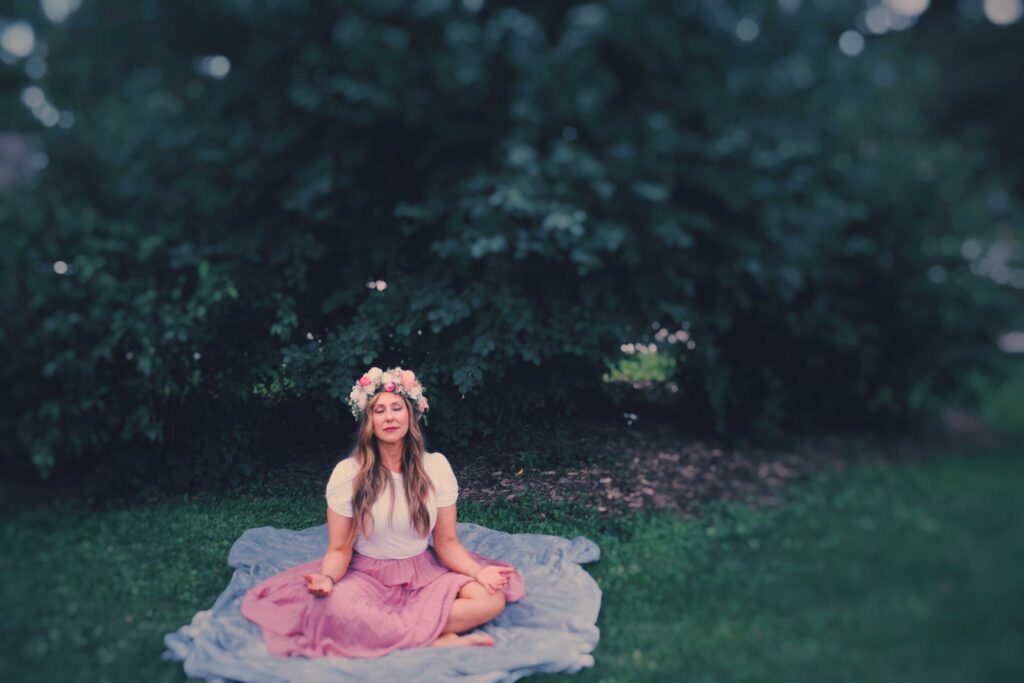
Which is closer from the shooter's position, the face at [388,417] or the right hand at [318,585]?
the right hand at [318,585]

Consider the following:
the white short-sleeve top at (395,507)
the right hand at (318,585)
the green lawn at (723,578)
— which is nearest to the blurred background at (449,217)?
the green lawn at (723,578)

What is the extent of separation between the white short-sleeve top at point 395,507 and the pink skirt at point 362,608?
0.18 feet

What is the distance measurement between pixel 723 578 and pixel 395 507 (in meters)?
1.80

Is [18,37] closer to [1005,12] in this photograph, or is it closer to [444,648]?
[444,648]

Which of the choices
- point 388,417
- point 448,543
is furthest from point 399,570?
point 388,417

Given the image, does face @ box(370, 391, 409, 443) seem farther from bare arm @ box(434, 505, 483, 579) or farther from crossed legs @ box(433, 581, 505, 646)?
crossed legs @ box(433, 581, 505, 646)

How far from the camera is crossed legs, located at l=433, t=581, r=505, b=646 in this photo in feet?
10.8

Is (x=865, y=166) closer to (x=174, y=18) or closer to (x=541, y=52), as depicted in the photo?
(x=541, y=52)

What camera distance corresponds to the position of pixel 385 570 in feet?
11.2

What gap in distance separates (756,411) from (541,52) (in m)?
3.07

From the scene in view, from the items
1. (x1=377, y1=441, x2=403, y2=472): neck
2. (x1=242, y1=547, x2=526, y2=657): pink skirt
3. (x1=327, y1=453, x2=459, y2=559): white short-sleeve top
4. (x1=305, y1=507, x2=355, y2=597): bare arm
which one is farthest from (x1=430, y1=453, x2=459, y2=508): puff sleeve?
(x1=305, y1=507, x2=355, y2=597): bare arm

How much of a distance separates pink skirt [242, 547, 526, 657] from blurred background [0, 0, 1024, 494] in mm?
1459

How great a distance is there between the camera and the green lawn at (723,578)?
2.85m

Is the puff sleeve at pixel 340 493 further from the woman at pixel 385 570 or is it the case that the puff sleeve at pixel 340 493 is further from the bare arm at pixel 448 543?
the bare arm at pixel 448 543
